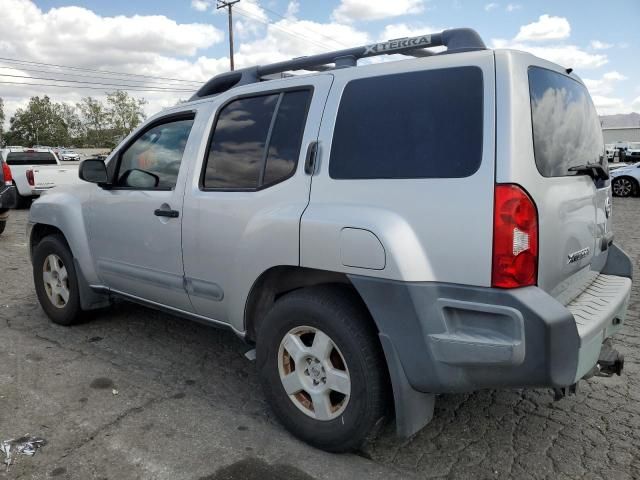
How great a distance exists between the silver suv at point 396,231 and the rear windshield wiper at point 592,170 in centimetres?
2

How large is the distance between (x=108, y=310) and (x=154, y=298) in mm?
1611

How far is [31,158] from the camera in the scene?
14.7 m

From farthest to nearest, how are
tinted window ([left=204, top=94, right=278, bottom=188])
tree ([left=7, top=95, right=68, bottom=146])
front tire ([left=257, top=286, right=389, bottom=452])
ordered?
tree ([left=7, top=95, right=68, bottom=146]), tinted window ([left=204, top=94, right=278, bottom=188]), front tire ([left=257, top=286, right=389, bottom=452])

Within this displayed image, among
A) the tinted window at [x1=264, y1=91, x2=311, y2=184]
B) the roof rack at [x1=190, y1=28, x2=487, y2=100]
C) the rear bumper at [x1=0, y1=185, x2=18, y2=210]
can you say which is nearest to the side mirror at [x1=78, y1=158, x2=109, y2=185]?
the roof rack at [x1=190, y1=28, x2=487, y2=100]

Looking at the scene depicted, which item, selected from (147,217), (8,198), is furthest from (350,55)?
(8,198)

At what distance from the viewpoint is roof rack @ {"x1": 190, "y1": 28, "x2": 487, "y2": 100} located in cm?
260

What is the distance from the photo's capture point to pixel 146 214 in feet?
11.7

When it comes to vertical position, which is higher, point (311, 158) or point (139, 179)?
point (311, 158)

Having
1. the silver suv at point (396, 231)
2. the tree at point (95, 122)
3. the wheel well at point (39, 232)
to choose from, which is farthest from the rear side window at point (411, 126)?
the tree at point (95, 122)

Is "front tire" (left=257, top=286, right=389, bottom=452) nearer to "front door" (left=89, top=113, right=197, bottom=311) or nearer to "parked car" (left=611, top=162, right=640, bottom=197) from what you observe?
"front door" (left=89, top=113, right=197, bottom=311)

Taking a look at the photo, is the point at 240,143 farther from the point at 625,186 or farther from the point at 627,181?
the point at 625,186

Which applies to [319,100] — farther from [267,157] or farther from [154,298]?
[154,298]

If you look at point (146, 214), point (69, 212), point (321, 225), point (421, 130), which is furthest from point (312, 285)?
point (69, 212)

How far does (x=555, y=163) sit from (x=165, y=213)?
90.2 inches
